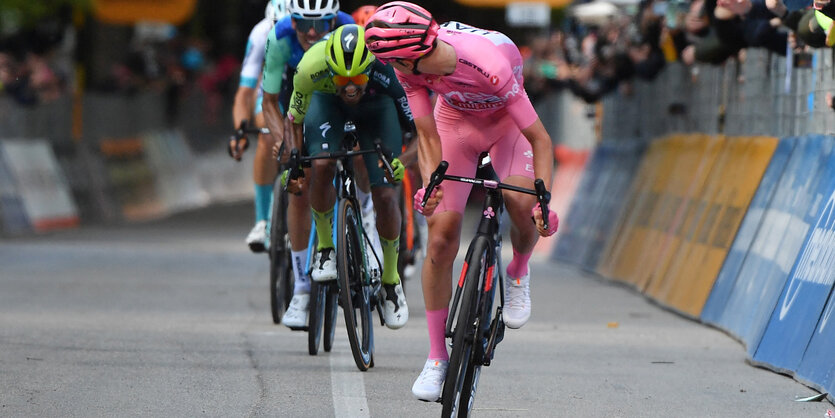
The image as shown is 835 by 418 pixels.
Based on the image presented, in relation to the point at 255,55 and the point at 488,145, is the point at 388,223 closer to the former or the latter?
the point at 488,145

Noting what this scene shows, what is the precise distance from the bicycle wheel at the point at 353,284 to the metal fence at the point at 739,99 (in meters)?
3.33

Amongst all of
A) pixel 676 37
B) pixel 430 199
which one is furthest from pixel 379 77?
pixel 676 37

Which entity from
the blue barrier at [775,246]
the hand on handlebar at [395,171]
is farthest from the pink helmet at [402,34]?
the blue barrier at [775,246]

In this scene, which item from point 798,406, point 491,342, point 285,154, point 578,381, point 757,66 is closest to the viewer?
point 491,342

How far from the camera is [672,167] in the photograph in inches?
646

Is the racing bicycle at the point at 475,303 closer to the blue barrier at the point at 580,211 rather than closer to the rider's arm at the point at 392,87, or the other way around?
the rider's arm at the point at 392,87

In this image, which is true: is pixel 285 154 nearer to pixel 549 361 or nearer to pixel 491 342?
pixel 549 361

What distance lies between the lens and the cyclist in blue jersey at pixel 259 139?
12320 millimetres

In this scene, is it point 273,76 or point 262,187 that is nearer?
point 273,76

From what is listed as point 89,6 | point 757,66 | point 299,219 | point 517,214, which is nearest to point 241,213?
point 89,6

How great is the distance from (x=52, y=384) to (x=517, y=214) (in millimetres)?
2600

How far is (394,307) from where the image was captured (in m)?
10.2

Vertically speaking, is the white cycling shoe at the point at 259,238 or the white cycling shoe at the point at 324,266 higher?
the white cycling shoe at the point at 324,266

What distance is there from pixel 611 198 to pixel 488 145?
1110 centimetres
